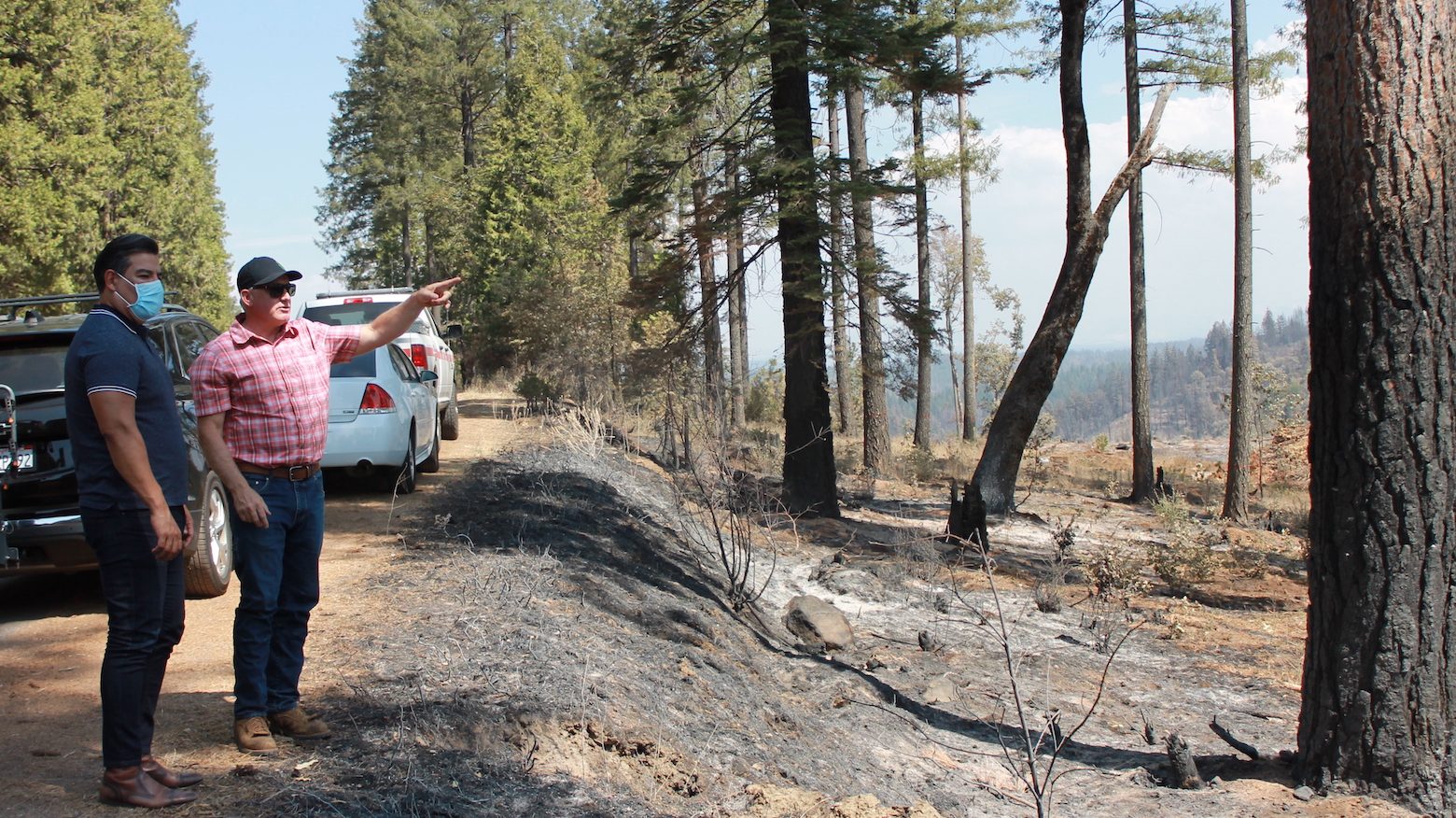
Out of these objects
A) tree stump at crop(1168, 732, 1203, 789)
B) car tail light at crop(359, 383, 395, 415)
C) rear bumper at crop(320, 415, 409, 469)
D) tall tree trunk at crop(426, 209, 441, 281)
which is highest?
tall tree trunk at crop(426, 209, 441, 281)

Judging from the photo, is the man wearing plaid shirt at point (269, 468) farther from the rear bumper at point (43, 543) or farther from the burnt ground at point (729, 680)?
the rear bumper at point (43, 543)

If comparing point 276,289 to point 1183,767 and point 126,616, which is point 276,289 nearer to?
point 126,616

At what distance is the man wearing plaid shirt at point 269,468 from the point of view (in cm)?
437

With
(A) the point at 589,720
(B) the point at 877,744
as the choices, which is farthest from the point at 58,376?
(B) the point at 877,744

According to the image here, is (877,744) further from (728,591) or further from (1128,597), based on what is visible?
(1128,597)

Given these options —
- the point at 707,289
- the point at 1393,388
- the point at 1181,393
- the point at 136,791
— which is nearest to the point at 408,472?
the point at 707,289

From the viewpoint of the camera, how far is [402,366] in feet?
39.4

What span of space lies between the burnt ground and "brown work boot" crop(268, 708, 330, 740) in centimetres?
11

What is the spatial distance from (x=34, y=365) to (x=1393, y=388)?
24.4 ft

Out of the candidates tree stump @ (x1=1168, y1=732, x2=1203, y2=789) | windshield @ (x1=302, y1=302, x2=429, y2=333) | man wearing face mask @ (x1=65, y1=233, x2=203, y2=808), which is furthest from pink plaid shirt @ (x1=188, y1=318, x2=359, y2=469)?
windshield @ (x1=302, y1=302, x2=429, y2=333)

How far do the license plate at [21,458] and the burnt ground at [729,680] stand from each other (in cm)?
200

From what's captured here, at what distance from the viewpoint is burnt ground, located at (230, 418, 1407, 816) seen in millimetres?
4754

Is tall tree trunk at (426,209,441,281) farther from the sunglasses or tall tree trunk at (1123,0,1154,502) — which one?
the sunglasses

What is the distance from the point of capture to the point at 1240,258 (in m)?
18.2
